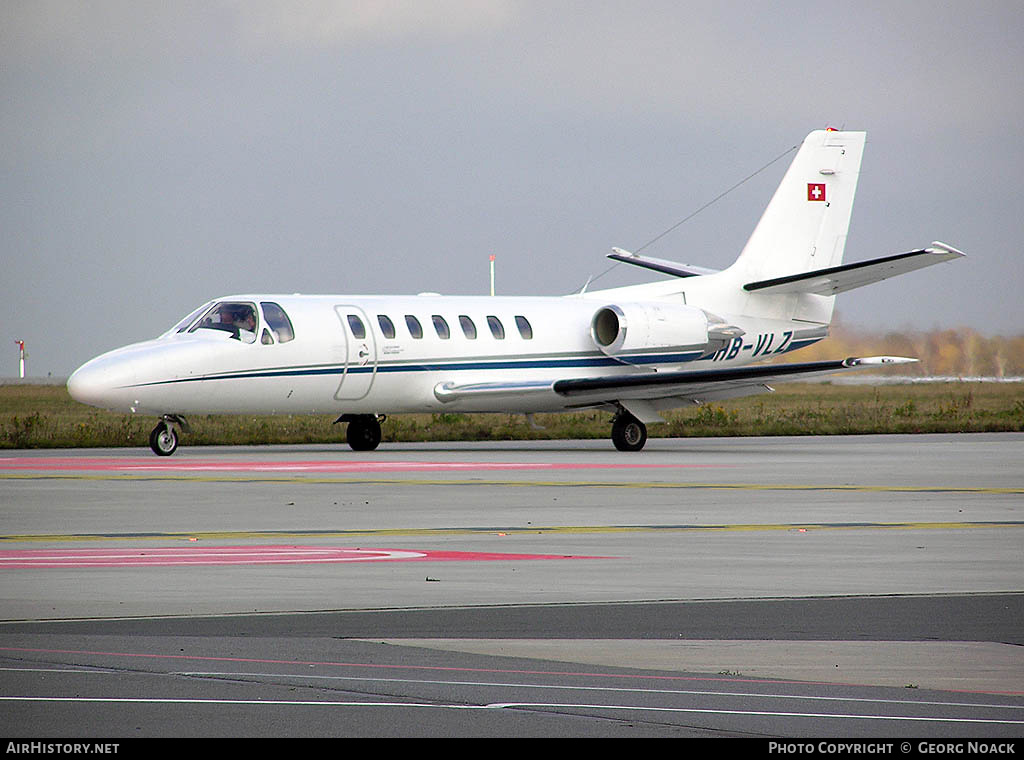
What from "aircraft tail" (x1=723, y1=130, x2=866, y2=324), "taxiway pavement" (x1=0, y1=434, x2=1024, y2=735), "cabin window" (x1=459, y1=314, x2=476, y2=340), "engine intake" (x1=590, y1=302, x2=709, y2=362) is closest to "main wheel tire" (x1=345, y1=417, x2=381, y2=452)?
"cabin window" (x1=459, y1=314, x2=476, y2=340)

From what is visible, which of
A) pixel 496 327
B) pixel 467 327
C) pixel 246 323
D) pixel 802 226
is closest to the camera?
pixel 246 323

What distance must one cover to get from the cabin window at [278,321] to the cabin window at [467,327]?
4.21 meters

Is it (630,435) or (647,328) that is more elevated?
(647,328)

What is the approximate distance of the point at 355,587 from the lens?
37.0ft

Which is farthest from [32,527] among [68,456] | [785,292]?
[785,292]

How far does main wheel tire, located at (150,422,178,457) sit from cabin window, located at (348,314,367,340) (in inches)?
160

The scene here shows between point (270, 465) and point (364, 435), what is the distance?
6.39 metres

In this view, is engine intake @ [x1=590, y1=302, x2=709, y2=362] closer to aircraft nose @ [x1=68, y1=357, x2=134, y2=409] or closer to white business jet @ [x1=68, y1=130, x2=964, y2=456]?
white business jet @ [x1=68, y1=130, x2=964, y2=456]

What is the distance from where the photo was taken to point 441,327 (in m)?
32.3

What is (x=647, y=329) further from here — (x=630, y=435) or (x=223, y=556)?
(x=223, y=556)

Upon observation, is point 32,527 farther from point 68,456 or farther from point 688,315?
point 688,315

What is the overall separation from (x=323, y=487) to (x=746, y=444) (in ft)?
51.9

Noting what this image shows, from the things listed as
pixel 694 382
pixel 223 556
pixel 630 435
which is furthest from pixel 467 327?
pixel 223 556
